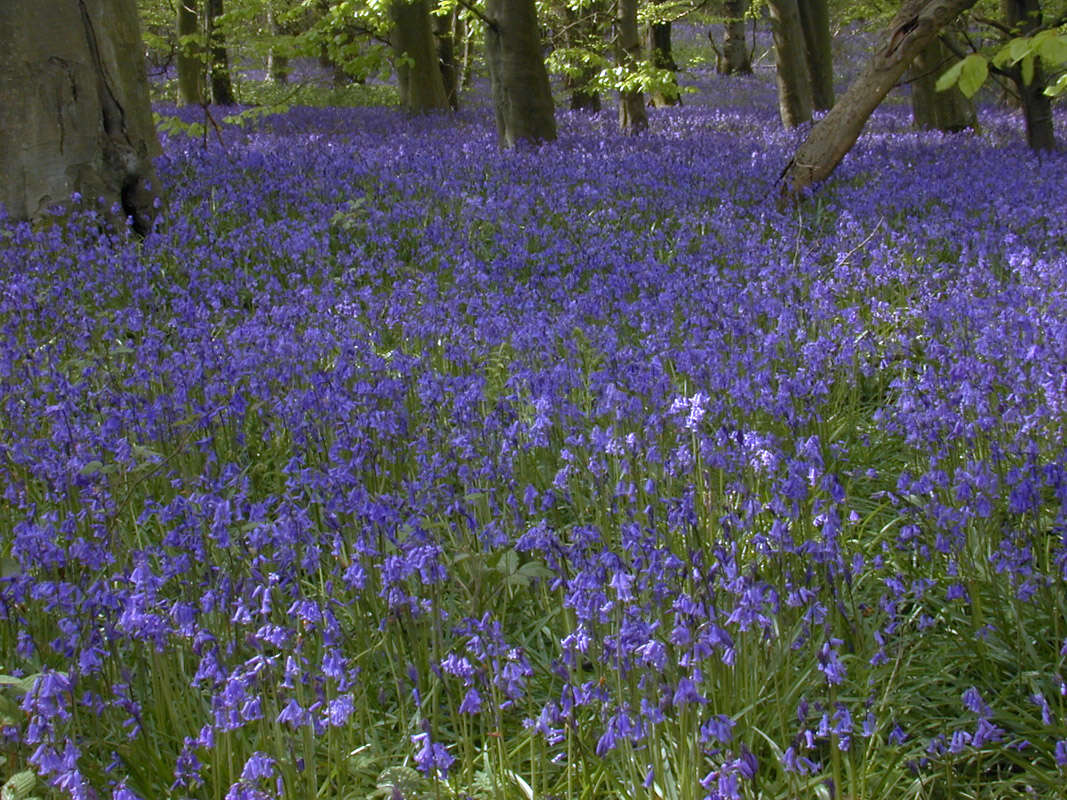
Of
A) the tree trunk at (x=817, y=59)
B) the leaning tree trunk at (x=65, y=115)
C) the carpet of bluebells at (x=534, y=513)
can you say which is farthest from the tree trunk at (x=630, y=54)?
the leaning tree trunk at (x=65, y=115)

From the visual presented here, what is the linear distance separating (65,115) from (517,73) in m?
5.48

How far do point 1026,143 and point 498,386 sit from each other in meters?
9.75

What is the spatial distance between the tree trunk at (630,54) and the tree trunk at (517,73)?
2.39 m

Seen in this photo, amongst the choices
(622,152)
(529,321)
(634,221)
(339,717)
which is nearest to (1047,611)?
(339,717)

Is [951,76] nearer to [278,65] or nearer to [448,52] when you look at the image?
[448,52]

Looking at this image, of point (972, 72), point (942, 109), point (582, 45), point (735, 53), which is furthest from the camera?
point (735, 53)

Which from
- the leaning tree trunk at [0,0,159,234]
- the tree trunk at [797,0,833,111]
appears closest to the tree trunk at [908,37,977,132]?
the tree trunk at [797,0,833,111]

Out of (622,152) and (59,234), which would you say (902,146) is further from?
(59,234)

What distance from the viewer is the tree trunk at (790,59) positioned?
40.0 feet

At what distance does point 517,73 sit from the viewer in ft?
36.6

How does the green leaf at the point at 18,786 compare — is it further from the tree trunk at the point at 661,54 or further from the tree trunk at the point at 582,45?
the tree trunk at the point at 582,45

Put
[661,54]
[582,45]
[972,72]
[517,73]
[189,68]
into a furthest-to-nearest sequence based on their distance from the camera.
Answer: [582,45], [661,54], [189,68], [517,73], [972,72]

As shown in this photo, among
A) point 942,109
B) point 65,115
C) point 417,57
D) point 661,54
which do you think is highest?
point 417,57

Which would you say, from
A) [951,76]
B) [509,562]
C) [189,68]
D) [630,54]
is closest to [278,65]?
[189,68]
